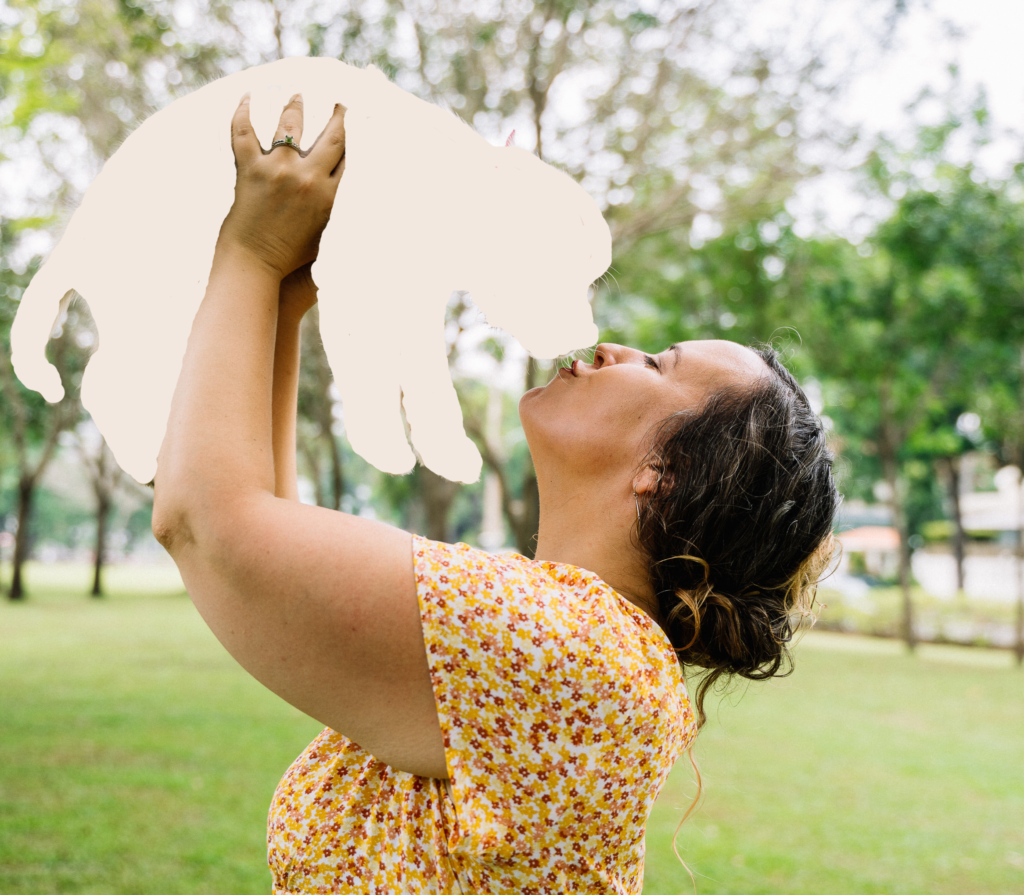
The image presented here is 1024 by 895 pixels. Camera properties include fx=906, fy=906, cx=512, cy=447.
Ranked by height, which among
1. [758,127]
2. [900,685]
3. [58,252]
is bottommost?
[900,685]

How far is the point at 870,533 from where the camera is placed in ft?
143

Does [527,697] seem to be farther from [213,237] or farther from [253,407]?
[213,237]

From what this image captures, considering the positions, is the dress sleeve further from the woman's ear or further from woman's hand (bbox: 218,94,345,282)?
woman's hand (bbox: 218,94,345,282)

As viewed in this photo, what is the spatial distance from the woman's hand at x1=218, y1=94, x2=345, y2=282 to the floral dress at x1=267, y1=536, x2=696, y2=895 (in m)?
0.38

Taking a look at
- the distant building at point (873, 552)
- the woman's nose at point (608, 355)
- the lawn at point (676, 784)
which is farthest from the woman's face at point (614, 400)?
the distant building at point (873, 552)

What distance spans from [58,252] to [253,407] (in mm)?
344

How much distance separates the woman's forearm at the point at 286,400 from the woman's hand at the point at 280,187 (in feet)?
0.63

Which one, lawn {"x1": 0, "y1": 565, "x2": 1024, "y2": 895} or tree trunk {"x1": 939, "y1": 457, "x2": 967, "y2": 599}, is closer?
lawn {"x1": 0, "y1": 565, "x2": 1024, "y2": 895}

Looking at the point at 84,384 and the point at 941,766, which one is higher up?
the point at 84,384

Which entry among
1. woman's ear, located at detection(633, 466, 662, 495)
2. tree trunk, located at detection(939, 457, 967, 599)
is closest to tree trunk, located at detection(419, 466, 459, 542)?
woman's ear, located at detection(633, 466, 662, 495)

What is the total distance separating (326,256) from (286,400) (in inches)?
14.1

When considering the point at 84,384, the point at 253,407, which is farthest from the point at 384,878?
the point at 84,384

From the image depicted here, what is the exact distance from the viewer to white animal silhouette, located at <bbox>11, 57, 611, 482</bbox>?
1.03m

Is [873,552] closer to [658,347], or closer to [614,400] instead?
[658,347]
